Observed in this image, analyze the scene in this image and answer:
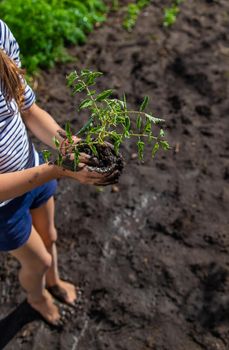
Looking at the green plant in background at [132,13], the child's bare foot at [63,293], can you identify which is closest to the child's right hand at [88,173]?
the child's bare foot at [63,293]

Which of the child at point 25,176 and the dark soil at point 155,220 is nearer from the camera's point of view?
the child at point 25,176

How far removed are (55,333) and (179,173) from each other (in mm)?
1319

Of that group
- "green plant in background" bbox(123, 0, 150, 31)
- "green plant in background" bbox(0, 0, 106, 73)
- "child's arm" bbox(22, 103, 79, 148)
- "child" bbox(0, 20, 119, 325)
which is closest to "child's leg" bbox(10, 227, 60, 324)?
"child" bbox(0, 20, 119, 325)

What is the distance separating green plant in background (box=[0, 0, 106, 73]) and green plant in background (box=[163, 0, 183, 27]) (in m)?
0.66

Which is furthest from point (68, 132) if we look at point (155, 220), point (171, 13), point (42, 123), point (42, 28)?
point (171, 13)

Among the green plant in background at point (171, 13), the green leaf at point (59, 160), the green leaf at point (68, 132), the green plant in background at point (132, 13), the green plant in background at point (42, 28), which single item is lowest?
Result: the green plant in background at point (171, 13)

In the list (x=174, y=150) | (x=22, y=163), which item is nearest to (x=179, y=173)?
(x=174, y=150)

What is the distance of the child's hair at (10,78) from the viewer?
193 centimetres

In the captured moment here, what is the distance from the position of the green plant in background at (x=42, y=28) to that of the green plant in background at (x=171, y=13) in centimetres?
66

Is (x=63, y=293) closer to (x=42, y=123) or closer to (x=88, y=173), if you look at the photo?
(x=42, y=123)

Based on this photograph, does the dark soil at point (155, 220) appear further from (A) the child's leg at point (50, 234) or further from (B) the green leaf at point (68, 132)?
(B) the green leaf at point (68, 132)

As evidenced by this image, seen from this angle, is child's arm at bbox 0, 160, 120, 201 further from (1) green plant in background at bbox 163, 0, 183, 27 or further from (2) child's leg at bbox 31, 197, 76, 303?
(1) green plant in background at bbox 163, 0, 183, 27

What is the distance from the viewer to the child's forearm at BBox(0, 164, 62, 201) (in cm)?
190

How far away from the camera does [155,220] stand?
3424mm
